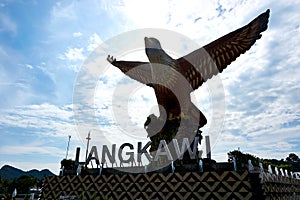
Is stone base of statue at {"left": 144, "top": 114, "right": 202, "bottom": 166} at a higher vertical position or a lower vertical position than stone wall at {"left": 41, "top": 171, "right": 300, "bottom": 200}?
higher

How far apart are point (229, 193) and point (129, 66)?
9337mm

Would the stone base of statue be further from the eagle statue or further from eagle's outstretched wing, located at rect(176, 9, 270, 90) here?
eagle's outstretched wing, located at rect(176, 9, 270, 90)

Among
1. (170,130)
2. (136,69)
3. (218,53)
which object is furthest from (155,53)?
(170,130)

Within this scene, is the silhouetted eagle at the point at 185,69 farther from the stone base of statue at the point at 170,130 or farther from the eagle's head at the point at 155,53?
the stone base of statue at the point at 170,130

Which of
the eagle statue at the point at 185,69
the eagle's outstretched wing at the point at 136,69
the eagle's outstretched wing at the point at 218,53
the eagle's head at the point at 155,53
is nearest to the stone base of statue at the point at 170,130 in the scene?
the eagle statue at the point at 185,69

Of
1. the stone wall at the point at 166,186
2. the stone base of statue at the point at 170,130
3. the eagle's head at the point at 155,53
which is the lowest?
the stone wall at the point at 166,186

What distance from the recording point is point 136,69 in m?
14.7

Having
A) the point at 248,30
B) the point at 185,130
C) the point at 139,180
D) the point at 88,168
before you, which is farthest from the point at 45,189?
the point at 248,30

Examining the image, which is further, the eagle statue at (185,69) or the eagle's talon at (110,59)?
the eagle's talon at (110,59)

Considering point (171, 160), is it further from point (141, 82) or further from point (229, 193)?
point (141, 82)

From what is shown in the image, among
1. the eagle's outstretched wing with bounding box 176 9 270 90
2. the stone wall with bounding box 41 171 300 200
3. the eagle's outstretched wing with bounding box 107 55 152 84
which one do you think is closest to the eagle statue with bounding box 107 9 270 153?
the eagle's outstretched wing with bounding box 176 9 270 90

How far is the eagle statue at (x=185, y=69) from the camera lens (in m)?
12.0

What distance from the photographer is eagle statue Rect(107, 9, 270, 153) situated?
12.0 meters

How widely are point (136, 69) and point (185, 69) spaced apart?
322 cm
